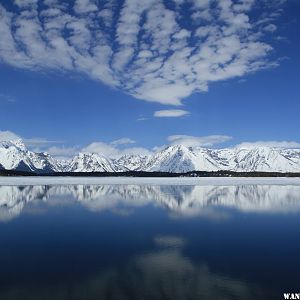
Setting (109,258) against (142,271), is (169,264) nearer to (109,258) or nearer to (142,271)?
(142,271)

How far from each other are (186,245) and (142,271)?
609 centimetres

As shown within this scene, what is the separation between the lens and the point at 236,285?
14812 mm

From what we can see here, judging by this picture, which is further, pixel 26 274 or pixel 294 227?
pixel 294 227

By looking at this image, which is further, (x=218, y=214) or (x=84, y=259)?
(x=218, y=214)

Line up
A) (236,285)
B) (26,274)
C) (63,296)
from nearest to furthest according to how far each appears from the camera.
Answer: (63,296), (236,285), (26,274)

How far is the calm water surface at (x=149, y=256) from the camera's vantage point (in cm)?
1424

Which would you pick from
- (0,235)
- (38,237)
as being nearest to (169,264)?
(38,237)

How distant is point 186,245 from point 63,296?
1005cm

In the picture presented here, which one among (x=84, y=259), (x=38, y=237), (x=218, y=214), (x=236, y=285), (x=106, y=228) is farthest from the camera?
(x=218, y=214)

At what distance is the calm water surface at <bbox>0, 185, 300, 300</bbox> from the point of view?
46.7 ft

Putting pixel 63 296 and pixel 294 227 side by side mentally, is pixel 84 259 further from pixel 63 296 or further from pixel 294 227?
pixel 294 227

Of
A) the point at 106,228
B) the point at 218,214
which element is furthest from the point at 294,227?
the point at 106,228

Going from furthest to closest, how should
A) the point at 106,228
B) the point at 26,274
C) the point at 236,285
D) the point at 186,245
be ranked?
the point at 106,228, the point at 186,245, the point at 26,274, the point at 236,285

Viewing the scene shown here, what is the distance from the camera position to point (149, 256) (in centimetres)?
1952
